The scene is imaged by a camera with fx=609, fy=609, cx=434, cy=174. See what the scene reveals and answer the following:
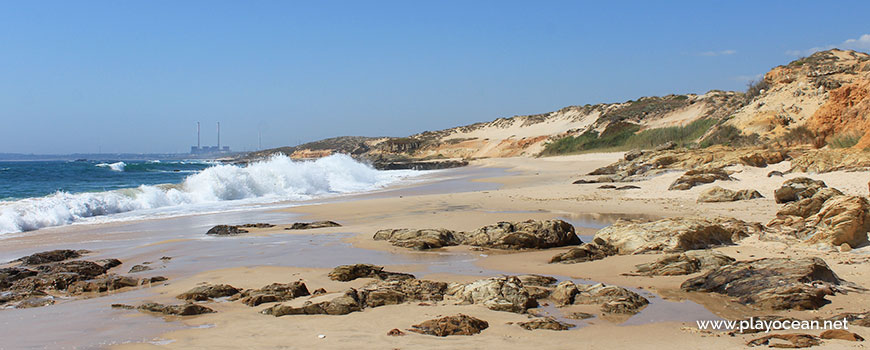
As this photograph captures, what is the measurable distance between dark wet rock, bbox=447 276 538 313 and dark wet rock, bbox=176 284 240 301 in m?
2.34

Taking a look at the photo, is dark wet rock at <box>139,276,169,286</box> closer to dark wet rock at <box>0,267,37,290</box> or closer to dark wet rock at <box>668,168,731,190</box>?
dark wet rock at <box>0,267,37,290</box>

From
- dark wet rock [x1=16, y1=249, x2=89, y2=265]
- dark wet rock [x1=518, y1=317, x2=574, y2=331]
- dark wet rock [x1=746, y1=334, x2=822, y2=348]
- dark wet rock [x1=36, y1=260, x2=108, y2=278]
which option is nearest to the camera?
dark wet rock [x1=746, y1=334, x2=822, y2=348]

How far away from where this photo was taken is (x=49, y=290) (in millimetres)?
6902

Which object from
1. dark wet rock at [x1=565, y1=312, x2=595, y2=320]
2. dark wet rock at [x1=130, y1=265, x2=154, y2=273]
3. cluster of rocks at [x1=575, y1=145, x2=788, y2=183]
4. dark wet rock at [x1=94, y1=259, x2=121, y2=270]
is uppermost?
cluster of rocks at [x1=575, y1=145, x2=788, y2=183]

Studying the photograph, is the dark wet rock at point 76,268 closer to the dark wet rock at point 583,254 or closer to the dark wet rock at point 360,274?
the dark wet rock at point 360,274

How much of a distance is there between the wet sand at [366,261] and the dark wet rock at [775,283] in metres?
0.14

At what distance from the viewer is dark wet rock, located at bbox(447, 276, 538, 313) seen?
5484mm

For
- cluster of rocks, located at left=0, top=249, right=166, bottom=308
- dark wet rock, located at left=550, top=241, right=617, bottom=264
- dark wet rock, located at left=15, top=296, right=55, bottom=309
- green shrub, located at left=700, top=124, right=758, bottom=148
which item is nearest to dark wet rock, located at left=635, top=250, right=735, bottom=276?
dark wet rock, located at left=550, top=241, right=617, bottom=264

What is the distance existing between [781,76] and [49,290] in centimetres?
3089

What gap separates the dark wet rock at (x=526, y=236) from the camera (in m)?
9.07

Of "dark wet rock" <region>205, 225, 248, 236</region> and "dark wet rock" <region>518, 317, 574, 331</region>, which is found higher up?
"dark wet rock" <region>518, 317, 574, 331</region>

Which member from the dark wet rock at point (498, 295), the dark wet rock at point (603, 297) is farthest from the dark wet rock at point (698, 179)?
the dark wet rock at point (498, 295)

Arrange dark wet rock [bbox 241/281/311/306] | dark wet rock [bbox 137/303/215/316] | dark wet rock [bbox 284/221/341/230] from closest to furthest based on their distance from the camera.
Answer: dark wet rock [bbox 137/303/215/316]
dark wet rock [bbox 241/281/311/306]
dark wet rock [bbox 284/221/341/230]

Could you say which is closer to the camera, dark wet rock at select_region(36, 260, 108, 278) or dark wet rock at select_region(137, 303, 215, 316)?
dark wet rock at select_region(137, 303, 215, 316)
